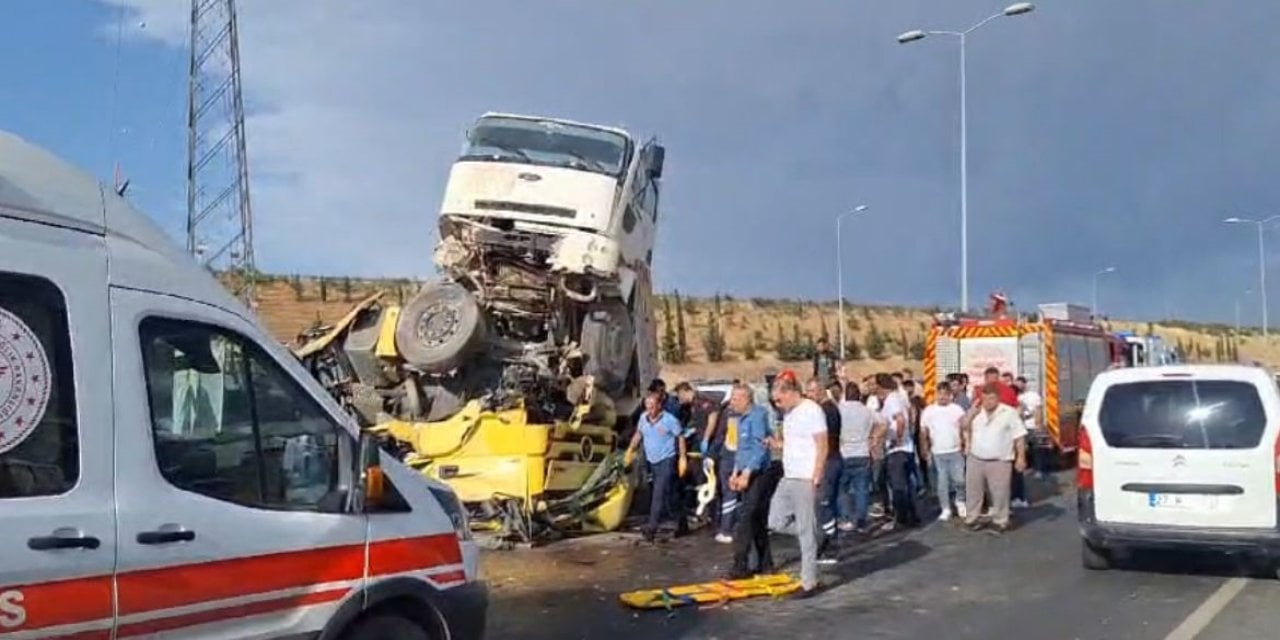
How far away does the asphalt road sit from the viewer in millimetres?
9406

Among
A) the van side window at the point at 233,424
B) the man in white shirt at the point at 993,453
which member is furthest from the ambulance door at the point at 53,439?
the man in white shirt at the point at 993,453

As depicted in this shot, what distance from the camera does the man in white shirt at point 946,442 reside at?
1619 centimetres

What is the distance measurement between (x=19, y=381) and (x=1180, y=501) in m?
9.42

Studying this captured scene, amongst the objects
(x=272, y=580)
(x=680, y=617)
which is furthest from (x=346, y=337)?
(x=272, y=580)

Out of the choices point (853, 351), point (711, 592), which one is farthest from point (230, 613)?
point (853, 351)

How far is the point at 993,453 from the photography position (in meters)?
15.1

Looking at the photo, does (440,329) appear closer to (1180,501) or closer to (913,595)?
(913,595)

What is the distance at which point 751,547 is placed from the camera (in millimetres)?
12086

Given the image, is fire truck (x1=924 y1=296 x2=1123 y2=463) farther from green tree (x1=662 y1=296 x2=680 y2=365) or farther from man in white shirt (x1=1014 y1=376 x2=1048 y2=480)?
green tree (x1=662 y1=296 x2=680 y2=365)

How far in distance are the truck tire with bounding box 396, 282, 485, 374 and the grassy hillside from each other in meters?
17.9

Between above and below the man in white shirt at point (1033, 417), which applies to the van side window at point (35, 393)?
above

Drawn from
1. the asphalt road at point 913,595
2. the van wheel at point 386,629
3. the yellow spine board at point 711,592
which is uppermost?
the van wheel at point 386,629

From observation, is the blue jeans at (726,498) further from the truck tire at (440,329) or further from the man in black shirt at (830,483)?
the truck tire at (440,329)

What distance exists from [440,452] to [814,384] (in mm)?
3871
